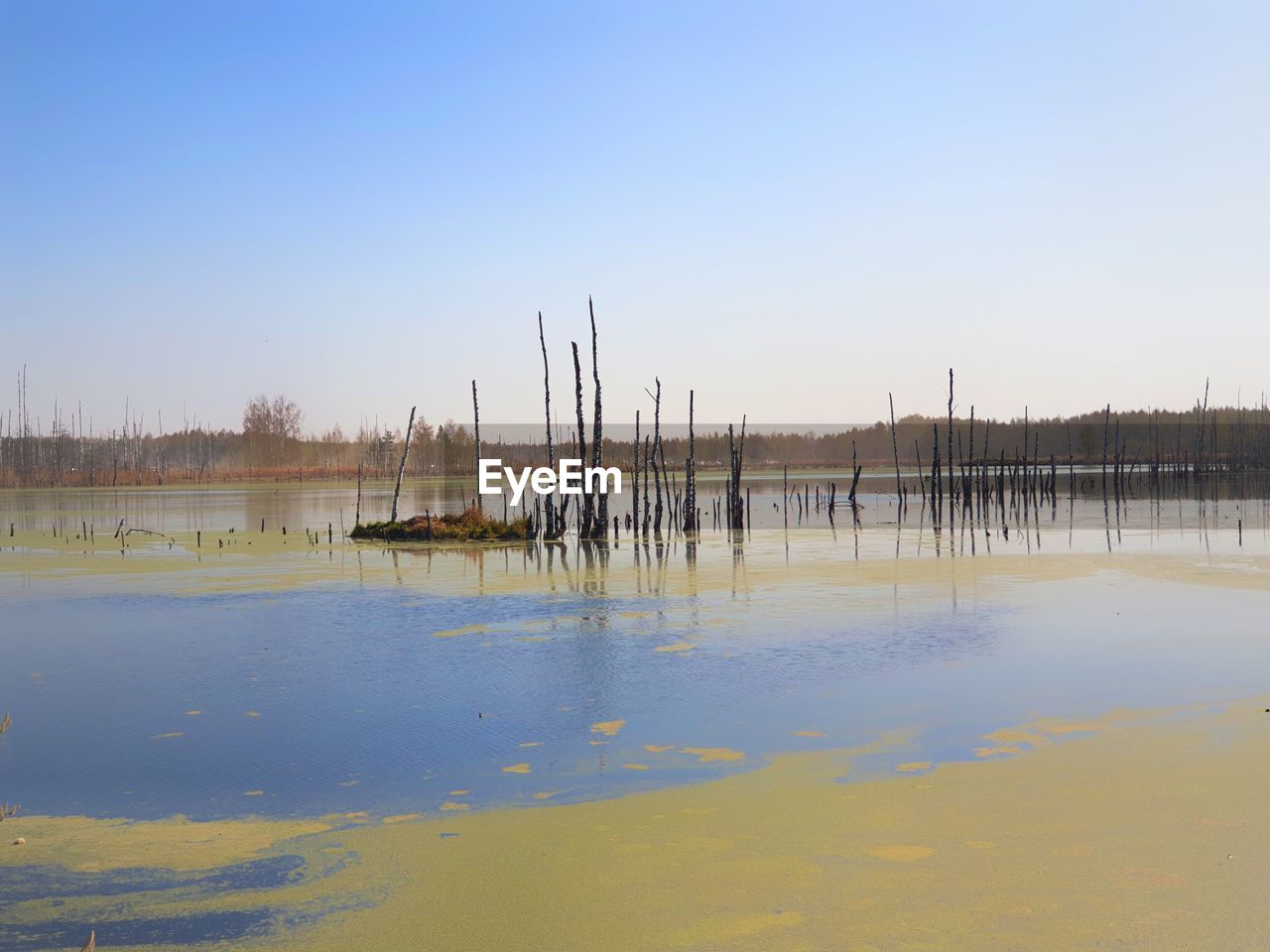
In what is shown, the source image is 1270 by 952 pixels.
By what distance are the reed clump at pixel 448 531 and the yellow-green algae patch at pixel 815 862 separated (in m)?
19.1

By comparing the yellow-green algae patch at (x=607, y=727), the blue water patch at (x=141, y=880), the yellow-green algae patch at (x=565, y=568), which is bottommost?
the yellow-green algae patch at (x=607, y=727)

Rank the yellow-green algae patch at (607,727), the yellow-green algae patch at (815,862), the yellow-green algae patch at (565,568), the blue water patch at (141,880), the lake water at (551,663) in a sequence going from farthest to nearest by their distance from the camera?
the yellow-green algae patch at (565,568), the yellow-green algae patch at (607,727), the lake water at (551,663), the blue water patch at (141,880), the yellow-green algae patch at (815,862)

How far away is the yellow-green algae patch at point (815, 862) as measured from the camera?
14.4ft

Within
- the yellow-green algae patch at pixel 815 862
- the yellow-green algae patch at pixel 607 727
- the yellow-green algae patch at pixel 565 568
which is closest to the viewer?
the yellow-green algae patch at pixel 815 862

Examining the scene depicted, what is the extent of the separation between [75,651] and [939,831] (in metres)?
9.36

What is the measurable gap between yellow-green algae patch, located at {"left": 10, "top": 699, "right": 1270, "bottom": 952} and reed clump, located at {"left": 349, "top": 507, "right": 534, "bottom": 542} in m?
19.1

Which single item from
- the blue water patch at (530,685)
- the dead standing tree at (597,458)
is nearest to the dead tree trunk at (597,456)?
the dead standing tree at (597,458)

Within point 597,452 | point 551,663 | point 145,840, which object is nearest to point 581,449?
point 597,452

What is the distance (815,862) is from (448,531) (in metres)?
20.9

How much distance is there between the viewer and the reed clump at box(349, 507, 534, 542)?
83.1 feet

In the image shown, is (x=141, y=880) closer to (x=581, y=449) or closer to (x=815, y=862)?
(x=815, y=862)

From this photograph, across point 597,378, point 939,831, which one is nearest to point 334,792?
point 939,831

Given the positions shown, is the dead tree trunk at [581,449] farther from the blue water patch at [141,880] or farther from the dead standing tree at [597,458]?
the blue water patch at [141,880]

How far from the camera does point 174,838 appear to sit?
18.8 feet
